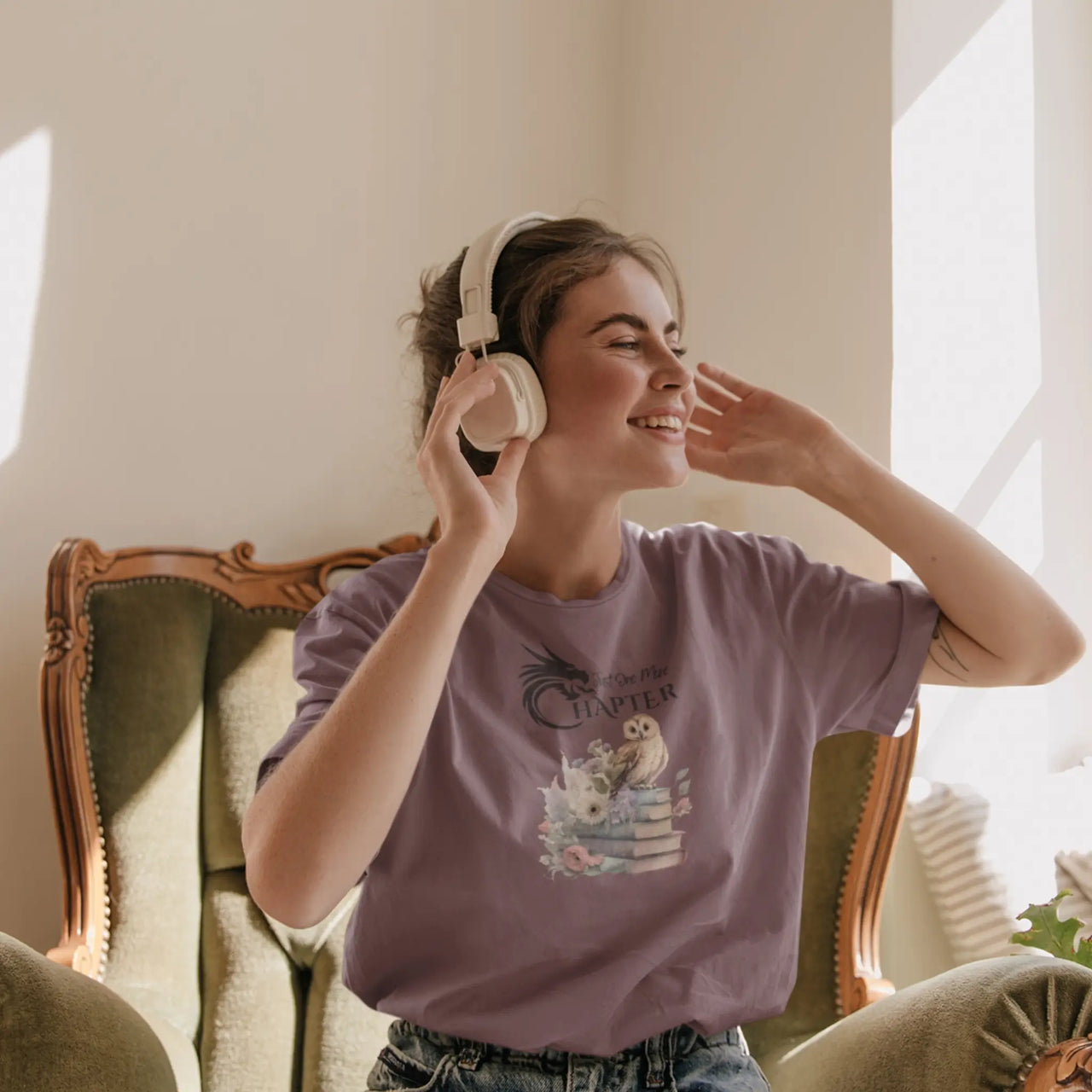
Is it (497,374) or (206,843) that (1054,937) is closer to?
(497,374)

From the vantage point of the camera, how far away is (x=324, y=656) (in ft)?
4.15

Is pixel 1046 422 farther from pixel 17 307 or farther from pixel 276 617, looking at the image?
pixel 17 307

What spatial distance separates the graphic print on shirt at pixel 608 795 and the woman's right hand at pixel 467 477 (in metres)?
0.17

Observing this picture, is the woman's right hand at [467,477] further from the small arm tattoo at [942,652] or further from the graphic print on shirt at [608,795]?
the small arm tattoo at [942,652]

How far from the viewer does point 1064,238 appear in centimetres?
228

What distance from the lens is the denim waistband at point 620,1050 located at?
1195 mm

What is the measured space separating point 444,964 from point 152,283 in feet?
4.33

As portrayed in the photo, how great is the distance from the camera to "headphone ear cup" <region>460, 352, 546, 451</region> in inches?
52.3

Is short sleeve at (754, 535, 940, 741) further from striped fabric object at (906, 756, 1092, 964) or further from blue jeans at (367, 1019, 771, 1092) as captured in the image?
striped fabric object at (906, 756, 1092, 964)

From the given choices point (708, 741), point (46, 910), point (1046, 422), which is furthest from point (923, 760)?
point (46, 910)

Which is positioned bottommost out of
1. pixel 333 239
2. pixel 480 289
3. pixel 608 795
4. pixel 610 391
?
pixel 608 795

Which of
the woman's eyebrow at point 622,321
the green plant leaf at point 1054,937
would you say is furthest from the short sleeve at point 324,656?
the green plant leaf at point 1054,937

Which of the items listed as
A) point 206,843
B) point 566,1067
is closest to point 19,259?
point 206,843

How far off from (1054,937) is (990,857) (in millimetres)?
435
